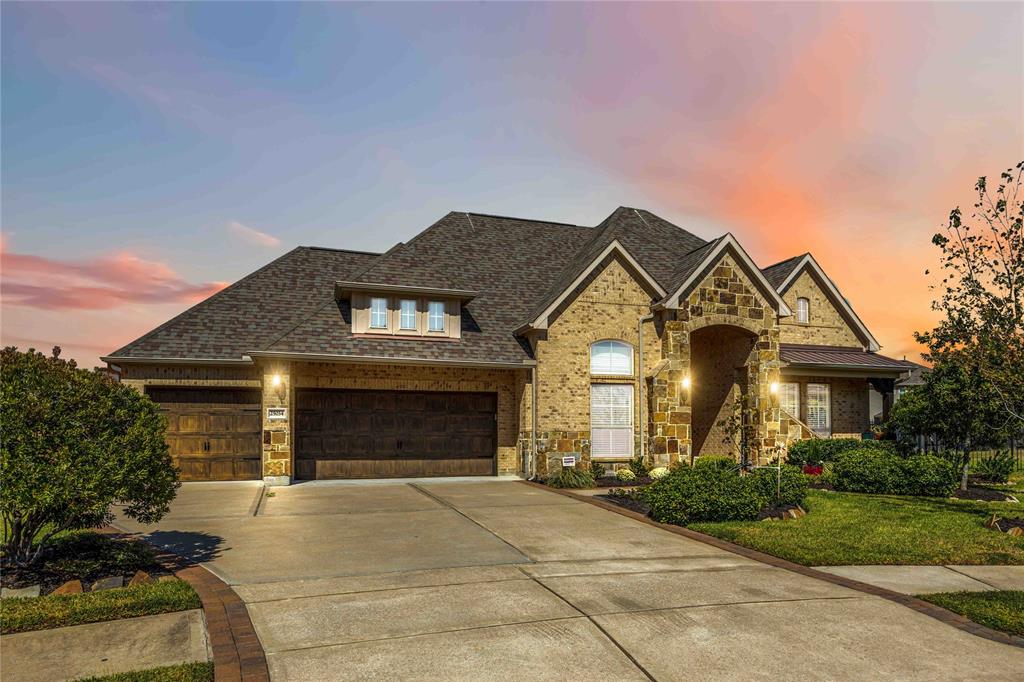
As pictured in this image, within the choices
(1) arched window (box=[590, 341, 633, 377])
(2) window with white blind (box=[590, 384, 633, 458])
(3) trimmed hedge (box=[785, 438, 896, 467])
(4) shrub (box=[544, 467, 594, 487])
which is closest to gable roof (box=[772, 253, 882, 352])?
(3) trimmed hedge (box=[785, 438, 896, 467])

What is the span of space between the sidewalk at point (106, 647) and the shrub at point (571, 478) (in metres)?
12.9

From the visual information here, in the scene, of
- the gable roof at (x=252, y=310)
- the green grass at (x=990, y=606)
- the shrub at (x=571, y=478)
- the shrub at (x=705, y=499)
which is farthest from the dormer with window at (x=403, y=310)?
the green grass at (x=990, y=606)

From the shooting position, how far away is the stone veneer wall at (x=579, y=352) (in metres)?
20.6

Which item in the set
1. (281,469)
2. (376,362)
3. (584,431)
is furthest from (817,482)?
(281,469)

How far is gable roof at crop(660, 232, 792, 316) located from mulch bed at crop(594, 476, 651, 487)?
18.3 ft

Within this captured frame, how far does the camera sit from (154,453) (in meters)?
8.90

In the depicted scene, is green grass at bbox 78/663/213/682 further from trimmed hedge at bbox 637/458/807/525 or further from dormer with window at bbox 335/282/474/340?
dormer with window at bbox 335/282/474/340

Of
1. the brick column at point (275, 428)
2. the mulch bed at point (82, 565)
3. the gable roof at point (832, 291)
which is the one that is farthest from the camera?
the gable roof at point (832, 291)

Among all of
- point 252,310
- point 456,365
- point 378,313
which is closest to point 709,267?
point 456,365

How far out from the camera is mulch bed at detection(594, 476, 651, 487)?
1914 cm

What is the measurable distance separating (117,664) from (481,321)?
55.7 ft

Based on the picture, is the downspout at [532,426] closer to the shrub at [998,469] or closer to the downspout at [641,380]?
the downspout at [641,380]

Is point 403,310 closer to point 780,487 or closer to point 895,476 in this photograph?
point 780,487

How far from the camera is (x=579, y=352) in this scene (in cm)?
2127
